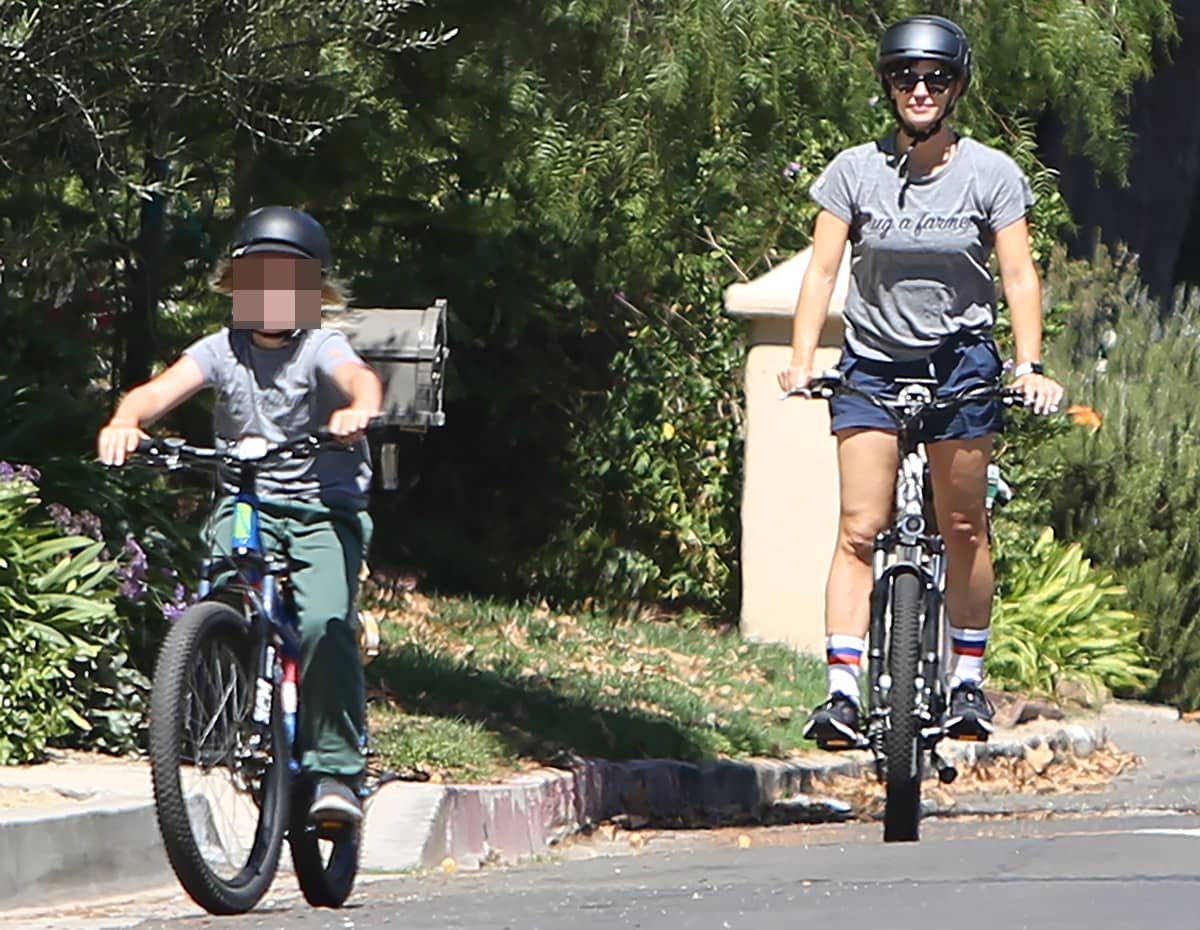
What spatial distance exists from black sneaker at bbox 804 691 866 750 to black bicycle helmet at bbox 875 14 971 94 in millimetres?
1820

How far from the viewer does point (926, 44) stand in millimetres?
7266

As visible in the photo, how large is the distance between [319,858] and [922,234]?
8.29ft

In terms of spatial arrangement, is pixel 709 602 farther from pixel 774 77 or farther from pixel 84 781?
pixel 84 781

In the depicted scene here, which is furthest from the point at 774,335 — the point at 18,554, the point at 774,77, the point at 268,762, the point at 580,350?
the point at 268,762

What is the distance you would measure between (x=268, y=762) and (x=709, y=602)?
7.36m

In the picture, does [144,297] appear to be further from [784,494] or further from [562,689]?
[784,494]

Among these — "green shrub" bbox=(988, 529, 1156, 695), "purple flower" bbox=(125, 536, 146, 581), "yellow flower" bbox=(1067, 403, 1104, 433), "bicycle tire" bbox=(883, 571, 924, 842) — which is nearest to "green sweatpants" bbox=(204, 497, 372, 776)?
"bicycle tire" bbox=(883, 571, 924, 842)

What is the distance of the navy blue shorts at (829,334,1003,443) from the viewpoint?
7461mm

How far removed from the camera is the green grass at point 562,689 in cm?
888

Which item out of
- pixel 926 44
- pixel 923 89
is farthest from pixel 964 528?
pixel 926 44

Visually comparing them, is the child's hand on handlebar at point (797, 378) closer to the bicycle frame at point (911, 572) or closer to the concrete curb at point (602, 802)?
the bicycle frame at point (911, 572)

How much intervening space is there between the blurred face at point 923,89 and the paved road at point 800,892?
2.06 meters

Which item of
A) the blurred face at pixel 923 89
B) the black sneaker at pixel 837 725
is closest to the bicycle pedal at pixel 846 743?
the black sneaker at pixel 837 725

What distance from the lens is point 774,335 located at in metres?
12.4
